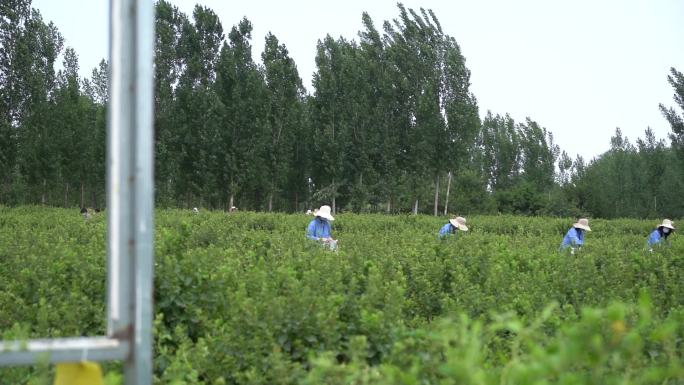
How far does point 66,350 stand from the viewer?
159cm

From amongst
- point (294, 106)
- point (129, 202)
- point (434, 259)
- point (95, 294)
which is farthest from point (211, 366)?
point (294, 106)

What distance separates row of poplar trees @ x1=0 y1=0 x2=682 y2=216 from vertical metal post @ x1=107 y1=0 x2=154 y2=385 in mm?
32123

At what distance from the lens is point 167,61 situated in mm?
35375

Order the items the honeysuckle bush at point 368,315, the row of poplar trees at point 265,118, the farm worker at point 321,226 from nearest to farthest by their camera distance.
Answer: the honeysuckle bush at point 368,315, the farm worker at point 321,226, the row of poplar trees at point 265,118

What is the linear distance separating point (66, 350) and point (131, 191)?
0.38 m

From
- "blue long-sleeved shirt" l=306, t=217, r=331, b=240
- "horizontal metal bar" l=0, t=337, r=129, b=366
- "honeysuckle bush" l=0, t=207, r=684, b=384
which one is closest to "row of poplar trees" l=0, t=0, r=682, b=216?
"blue long-sleeved shirt" l=306, t=217, r=331, b=240

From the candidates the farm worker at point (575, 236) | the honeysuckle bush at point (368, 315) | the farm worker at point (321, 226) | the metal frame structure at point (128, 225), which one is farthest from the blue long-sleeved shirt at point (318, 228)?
the metal frame structure at point (128, 225)

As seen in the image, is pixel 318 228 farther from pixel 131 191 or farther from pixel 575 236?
pixel 131 191

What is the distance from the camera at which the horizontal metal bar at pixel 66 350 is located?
5.21 feet

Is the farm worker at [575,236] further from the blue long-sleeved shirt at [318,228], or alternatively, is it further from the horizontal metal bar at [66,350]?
the horizontal metal bar at [66,350]

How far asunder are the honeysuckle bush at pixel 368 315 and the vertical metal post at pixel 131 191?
0.22 meters

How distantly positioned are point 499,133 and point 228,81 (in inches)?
1108

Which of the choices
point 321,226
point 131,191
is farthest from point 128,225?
point 321,226

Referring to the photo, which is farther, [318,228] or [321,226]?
[321,226]
